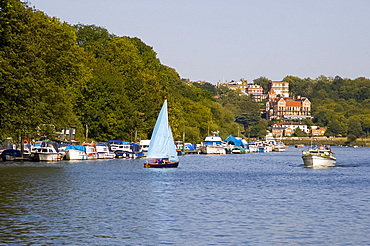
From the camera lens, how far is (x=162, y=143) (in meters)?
79.5

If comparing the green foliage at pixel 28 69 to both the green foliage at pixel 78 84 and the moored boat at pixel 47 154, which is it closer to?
the green foliage at pixel 78 84

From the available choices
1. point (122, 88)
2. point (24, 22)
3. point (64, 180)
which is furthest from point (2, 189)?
point (122, 88)

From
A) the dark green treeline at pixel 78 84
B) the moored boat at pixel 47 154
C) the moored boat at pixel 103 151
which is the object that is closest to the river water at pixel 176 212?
the dark green treeline at pixel 78 84

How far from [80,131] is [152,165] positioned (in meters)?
31.2

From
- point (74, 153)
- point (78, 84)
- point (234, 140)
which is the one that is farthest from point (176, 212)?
point (234, 140)

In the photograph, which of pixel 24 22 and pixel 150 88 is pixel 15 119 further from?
pixel 150 88

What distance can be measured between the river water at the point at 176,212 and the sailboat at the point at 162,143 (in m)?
14.4

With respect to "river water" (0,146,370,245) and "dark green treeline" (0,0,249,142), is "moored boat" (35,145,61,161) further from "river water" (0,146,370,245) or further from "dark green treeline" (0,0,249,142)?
"river water" (0,146,370,245)

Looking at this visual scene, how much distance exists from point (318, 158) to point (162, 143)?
25885 mm

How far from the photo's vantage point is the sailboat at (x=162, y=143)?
78.9 m

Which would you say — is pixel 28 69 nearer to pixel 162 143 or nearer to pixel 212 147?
pixel 162 143

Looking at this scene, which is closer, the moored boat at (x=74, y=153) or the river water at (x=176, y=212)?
the river water at (x=176, y=212)

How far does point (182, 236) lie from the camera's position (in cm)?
3062

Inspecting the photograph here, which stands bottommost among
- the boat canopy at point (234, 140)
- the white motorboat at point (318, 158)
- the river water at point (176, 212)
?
the river water at point (176, 212)
